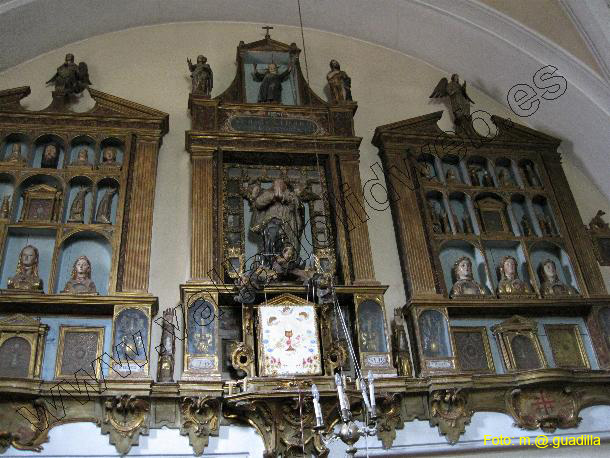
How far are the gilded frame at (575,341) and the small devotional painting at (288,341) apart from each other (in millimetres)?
2533

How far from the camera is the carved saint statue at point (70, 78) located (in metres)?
7.85

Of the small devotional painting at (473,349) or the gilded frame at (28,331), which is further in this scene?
the small devotional painting at (473,349)

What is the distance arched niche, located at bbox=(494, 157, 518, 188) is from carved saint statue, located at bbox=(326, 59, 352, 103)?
197cm

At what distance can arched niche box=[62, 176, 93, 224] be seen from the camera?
7.15m

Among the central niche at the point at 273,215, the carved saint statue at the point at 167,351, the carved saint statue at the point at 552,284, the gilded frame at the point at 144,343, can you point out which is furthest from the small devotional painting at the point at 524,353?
the gilded frame at the point at 144,343

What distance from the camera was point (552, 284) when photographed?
7605 millimetres

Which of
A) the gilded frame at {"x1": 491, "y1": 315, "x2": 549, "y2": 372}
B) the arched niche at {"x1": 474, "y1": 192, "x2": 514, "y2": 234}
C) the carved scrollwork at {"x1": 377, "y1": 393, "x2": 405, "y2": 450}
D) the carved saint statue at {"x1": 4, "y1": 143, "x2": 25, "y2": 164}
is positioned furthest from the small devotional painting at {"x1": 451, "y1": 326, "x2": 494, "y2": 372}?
the carved saint statue at {"x1": 4, "y1": 143, "x2": 25, "y2": 164}

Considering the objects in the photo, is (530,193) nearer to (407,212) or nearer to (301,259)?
(407,212)

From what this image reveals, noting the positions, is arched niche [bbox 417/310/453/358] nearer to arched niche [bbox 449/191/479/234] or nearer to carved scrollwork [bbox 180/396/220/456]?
arched niche [bbox 449/191/479/234]

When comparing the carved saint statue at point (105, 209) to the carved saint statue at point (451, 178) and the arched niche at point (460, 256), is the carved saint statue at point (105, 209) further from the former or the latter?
the carved saint statue at point (451, 178)

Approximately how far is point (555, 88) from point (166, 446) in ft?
20.3

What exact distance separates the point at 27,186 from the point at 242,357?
9.68ft

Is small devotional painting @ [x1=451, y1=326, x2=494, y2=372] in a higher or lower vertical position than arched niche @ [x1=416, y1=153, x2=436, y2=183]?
lower

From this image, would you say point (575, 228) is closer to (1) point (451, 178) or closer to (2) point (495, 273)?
(2) point (495, 273)
